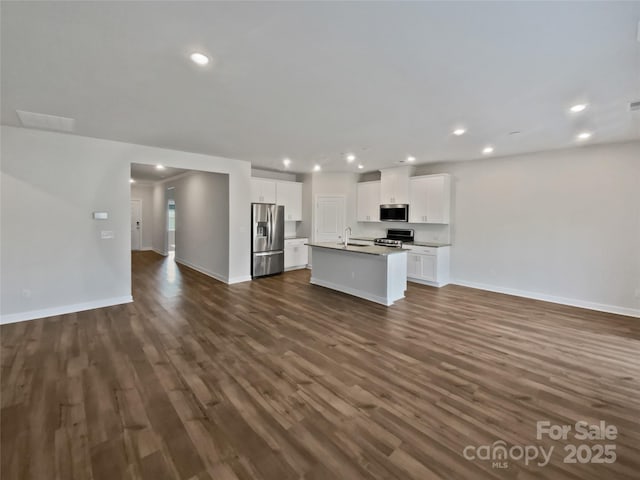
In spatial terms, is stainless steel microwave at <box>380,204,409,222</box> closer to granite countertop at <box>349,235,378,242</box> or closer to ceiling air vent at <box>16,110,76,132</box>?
granite countertop at <box>349,235,378,242</box>

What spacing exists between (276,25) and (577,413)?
361 centimetres

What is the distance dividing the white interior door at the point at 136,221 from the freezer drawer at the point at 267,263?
711 centimetres

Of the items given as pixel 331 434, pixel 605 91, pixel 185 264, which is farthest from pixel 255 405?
pixel 185 264

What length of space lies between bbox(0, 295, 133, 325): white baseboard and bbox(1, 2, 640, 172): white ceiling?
2623mm

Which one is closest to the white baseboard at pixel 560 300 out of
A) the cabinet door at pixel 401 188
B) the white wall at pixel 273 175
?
the cabinet door at pixel 401 188

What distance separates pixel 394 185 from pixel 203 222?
196 inches

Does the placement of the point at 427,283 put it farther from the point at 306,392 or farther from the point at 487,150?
the point at 306,392

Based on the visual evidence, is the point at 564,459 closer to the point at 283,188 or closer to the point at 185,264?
the point at 283,188

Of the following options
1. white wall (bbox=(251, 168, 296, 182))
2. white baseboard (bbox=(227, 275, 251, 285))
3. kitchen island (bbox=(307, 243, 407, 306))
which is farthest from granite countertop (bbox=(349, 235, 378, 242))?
white baseboard (bbox=(227, 275, 251, 285))

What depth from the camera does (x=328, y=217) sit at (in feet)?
26.2

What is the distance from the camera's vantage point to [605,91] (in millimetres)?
2729

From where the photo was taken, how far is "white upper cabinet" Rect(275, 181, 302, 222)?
7.62m

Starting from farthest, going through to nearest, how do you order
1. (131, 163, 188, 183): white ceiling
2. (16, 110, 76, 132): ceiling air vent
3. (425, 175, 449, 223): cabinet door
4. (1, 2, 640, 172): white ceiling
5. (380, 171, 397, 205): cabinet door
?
1. (380, 171, 397, 205): cabinet door
2. (131, 163, 188, 183): white ceiling
3. (425, 175, 449, 223): cabinet door
4. (16, 110, 76, 132): ceiling air vent
5. (1, 2, 640, 172): white ceiling

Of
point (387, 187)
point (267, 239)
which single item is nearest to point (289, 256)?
point (267, 239)
